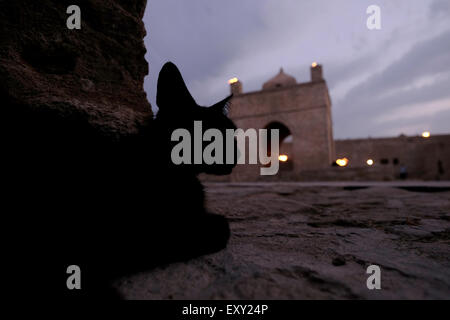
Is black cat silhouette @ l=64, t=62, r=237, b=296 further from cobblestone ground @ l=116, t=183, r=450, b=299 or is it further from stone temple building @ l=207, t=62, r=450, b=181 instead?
stone temple building @ l=207, t=62, r=450, b=181

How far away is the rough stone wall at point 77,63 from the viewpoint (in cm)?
122

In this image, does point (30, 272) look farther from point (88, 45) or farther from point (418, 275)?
point (88, 45)

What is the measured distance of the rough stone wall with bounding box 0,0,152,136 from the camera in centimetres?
122

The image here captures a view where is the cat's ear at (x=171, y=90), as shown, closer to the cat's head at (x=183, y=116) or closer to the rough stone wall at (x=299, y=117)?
the cat's head at (x=183, y=116)

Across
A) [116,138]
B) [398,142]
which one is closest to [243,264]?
[116,138]

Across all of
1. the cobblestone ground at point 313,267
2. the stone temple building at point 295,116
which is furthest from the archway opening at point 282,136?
the cobblestone ground at point 313,267

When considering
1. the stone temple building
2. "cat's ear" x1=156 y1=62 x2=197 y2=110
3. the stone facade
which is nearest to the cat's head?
"cat's ear" x1=156 y1=62 x2=197 y2=110

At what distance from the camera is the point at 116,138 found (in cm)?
124

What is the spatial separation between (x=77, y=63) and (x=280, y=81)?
19.1 m

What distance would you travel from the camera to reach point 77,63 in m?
1.57

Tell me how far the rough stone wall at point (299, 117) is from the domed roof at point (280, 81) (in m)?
1.79

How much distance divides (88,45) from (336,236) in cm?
217

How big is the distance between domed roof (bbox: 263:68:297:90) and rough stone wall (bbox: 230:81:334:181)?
1.79 m

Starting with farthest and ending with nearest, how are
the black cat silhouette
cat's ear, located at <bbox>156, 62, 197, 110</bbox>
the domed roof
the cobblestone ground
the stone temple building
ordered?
the domed roof < the stone temple building < cat's ear, located at <bbox>156, 62, 197, 110</bbox> < the black cat silhouette < the cobblestone ground
